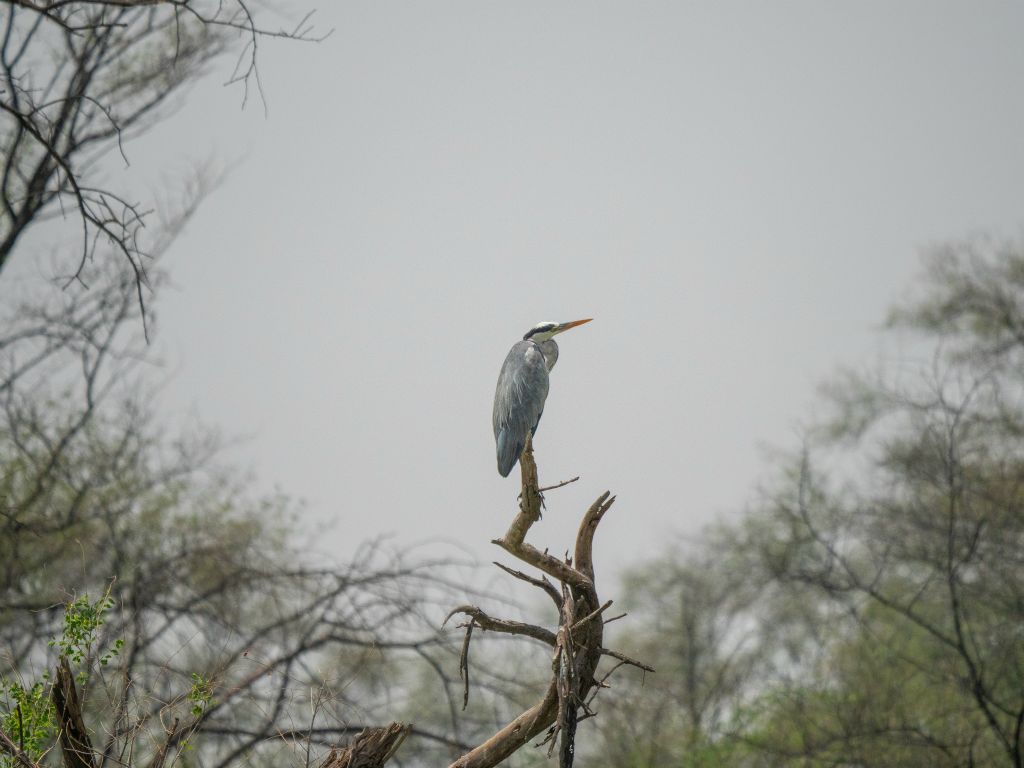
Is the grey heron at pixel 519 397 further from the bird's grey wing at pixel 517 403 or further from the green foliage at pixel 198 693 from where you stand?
the green foliage at pixel 198 693

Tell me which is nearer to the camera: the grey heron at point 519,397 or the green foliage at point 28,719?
the green foliage at point 28,719

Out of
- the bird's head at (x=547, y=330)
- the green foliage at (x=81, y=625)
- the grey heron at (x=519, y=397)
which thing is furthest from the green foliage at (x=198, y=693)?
the bird's head at (x=547, y=330)

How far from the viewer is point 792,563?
44.9 feet

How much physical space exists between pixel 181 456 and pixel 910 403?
8702mm

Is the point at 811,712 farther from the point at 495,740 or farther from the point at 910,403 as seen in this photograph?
the point at 495,740

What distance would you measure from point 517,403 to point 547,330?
730 mm

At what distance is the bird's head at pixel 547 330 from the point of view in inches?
261

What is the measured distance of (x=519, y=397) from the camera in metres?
6.17

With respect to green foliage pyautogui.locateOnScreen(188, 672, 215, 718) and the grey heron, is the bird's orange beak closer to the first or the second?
the grey heron

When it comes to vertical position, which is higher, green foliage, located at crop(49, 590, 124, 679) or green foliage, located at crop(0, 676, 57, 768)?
green foliage, located at crop(49, 590, 124, 679)

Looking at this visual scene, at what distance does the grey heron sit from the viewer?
6.06m

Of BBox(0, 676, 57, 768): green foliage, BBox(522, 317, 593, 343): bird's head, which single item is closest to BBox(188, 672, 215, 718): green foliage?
BBox(0, 676, 57, 768): green foliage

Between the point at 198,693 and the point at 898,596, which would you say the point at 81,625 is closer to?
the point at 198,693

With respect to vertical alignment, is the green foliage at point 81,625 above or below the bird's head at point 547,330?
below
